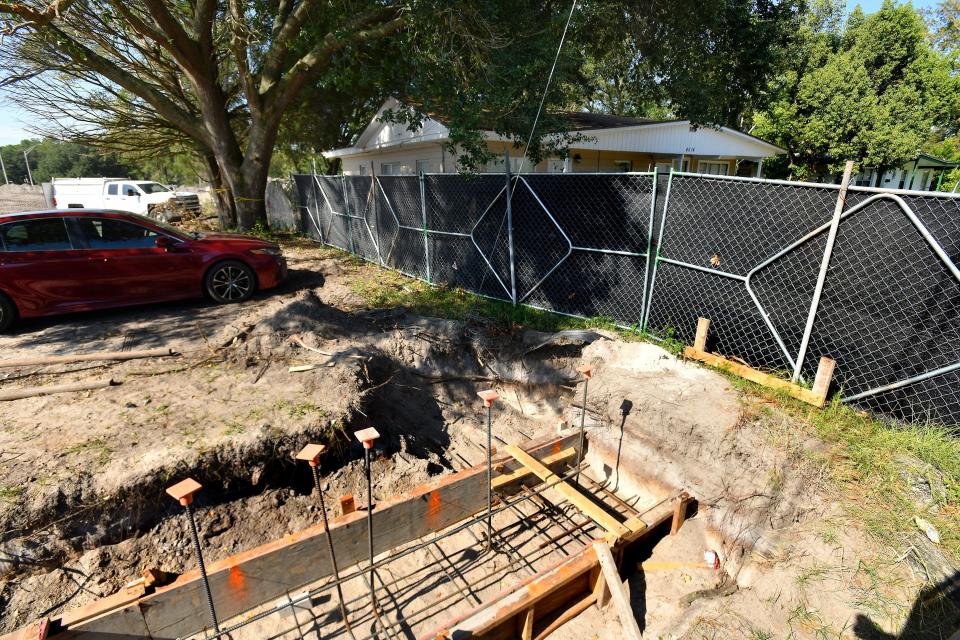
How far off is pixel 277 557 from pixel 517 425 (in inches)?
124

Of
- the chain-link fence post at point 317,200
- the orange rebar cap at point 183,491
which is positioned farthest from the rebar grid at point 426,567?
the chain-link fence post at point 317,200

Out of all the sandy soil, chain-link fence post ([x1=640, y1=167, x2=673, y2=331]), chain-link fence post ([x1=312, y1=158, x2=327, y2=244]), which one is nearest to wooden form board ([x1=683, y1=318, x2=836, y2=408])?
chain-link fence post ([x1=640, y1=167, x2=673, y2=331])

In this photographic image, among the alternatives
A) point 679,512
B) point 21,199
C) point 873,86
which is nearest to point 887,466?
point 679,512

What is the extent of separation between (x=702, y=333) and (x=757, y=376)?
0.73m

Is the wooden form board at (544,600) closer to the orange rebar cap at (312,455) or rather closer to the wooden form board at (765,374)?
the orange rebar cap at (312,455)

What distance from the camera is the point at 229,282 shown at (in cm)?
779

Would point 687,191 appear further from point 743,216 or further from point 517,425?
point 517,425

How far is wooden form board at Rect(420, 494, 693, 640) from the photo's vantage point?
3.25m

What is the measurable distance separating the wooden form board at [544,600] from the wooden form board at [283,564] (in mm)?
899

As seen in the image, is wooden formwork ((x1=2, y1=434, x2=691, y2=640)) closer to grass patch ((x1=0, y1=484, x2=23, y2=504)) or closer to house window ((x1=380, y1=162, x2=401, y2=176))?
grass patch ((x1=0, y1=484, x2=23, y2=504))

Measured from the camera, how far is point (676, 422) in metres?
4.66

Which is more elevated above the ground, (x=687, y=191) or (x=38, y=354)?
(x=687, y=191)

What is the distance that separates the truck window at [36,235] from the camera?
248 inches

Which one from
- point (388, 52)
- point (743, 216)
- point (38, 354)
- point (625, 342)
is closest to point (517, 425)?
point (625, 342)
